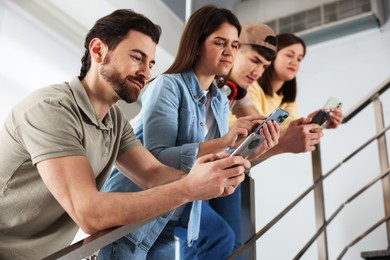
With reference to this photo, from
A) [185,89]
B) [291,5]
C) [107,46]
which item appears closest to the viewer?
[107,46]

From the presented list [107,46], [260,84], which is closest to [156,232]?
[107,46]

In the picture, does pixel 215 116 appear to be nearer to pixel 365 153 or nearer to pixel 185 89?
pixel 185 89

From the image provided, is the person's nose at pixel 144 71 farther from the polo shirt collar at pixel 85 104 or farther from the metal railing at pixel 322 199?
the metal railing at pixel 322 199

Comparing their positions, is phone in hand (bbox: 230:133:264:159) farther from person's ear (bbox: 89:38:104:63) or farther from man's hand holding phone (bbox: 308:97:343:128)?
man's hand holding phone (bbox: 308:97:343:128)

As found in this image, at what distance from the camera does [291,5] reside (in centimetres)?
348

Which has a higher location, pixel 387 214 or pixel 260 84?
pixel 260 84

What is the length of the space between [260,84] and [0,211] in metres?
1.21

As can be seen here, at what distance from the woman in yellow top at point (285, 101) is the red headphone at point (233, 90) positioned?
0.12 ft

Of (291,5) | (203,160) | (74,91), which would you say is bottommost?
(203,160)

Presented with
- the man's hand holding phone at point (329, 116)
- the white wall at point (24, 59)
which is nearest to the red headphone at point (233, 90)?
the man's hand holding phone at point (329, 116)

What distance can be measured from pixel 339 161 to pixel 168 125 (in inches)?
80.0

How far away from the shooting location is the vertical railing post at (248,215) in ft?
3.75

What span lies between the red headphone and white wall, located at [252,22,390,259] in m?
1.05

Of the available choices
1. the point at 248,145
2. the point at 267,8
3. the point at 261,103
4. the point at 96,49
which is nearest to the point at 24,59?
the point at 261,103
